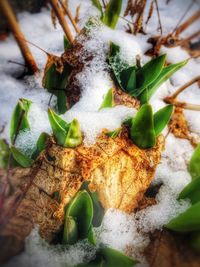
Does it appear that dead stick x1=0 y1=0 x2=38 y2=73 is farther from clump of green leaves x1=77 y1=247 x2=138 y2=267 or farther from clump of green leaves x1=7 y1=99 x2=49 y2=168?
clump of green leaves x1=77 y1=247 x2=138 y2=267

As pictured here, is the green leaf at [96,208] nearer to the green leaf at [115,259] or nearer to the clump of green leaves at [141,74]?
the green leaf at [115,259]

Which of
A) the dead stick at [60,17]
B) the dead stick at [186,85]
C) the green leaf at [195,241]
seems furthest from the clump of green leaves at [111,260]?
the dead stick at [60,17]

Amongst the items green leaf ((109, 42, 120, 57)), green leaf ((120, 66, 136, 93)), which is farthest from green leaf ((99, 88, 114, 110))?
green leaf ((109, 42, 120, 57))

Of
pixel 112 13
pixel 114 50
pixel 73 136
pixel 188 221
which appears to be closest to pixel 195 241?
pixel 188 221

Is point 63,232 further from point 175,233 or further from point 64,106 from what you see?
point 64,106

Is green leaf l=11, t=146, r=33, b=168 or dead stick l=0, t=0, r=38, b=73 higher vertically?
dead stick l=0, t=0, r=38, b=73

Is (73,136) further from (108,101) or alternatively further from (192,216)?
(192,216)

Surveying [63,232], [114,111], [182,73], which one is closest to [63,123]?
[114,111]
